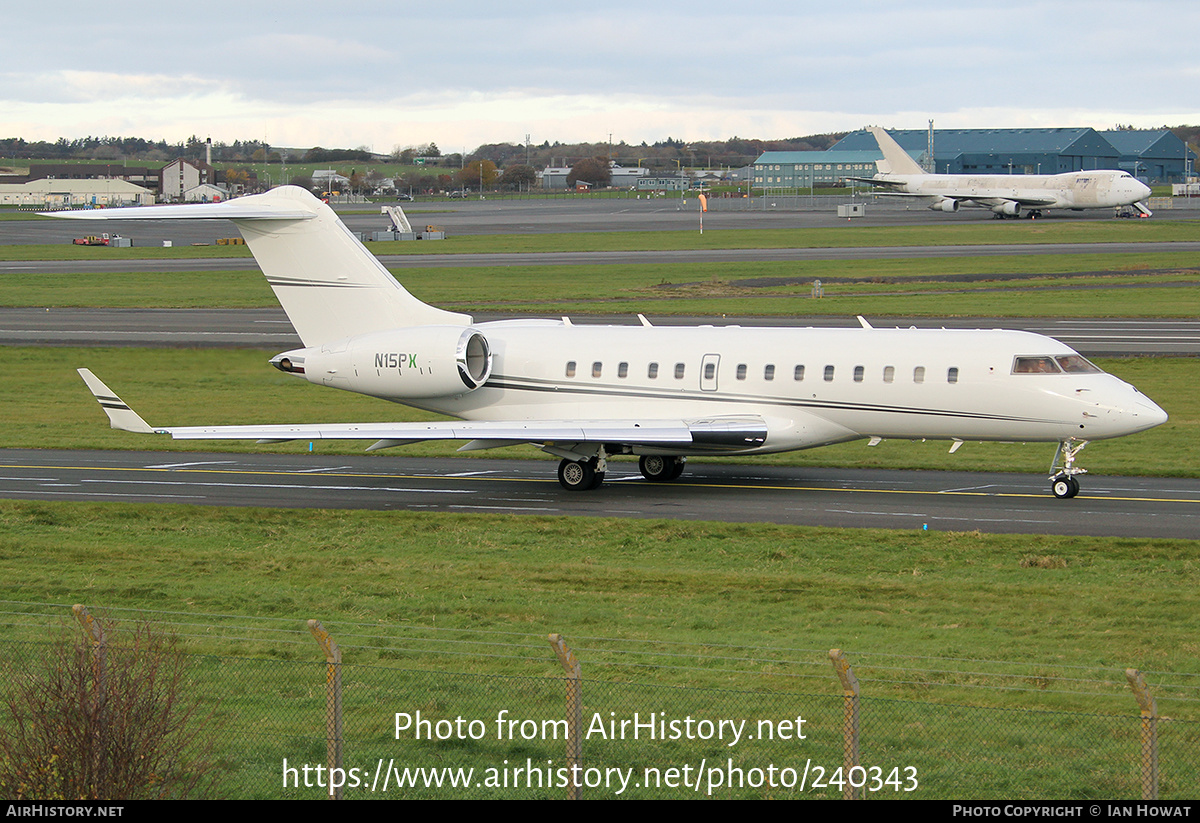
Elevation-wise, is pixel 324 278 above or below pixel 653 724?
above

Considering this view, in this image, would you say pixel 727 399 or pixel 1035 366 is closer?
pixel 1035 366

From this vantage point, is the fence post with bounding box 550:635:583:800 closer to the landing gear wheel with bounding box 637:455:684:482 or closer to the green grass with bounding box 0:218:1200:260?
the landing gear wheel with bounding box 637:455:684:482

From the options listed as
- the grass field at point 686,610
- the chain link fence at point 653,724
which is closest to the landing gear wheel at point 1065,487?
the grass field at point 686,610

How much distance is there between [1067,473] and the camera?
2973 centimetres

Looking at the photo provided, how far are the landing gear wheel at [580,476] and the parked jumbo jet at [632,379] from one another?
0.05 m

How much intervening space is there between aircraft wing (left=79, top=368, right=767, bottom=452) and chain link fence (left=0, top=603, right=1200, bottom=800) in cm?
1033

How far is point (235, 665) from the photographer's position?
59.5ft

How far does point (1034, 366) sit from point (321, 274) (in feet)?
56.4

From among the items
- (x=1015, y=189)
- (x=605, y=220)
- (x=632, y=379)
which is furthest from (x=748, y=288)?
(x=605, y=220)

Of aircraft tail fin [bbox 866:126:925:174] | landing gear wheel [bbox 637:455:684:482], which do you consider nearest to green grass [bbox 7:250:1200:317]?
landing gear wheel [bbox 637:455:684:482]

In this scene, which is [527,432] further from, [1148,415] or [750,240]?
[750,240]

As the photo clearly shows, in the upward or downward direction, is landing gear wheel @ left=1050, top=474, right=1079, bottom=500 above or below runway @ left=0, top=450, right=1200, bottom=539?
above

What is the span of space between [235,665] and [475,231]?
383 ft

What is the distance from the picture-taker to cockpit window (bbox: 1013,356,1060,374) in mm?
29484
